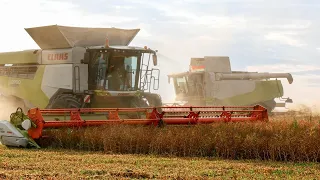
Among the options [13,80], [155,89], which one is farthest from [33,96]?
[155,89]

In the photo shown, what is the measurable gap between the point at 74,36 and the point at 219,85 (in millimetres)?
7482

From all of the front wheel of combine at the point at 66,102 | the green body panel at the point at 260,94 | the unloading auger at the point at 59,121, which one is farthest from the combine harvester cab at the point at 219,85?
the unloading auger at the point at 59,121

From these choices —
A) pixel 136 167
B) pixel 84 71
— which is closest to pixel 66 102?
pixel 84 71

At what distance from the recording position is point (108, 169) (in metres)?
5.61

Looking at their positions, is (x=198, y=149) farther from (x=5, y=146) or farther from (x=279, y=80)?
(x=279, y=80)

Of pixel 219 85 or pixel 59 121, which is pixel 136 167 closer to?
pixel 59 121

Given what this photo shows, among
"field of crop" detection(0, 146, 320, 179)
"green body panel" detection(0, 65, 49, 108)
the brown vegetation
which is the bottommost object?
"field of crop" detection(0, 146, 320, 179)

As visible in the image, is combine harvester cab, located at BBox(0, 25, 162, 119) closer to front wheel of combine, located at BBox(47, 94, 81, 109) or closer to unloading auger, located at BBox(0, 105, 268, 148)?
front wheel of combine, located at BBox(47, 94, 81, 109)

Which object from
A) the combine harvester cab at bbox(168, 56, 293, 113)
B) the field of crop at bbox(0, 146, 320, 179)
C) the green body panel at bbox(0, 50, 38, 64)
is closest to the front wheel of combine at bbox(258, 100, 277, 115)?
the combine harvester cab at bbox(168, 56, 293, 113)

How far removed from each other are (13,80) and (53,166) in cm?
667

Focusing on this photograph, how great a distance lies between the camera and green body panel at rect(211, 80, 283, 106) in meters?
17.7

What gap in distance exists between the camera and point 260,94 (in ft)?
59.9

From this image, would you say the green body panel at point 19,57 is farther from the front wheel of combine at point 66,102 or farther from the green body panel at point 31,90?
the front wheel of combine at point 66,102

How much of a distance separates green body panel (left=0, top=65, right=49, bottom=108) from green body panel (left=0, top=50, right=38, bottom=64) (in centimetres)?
38
